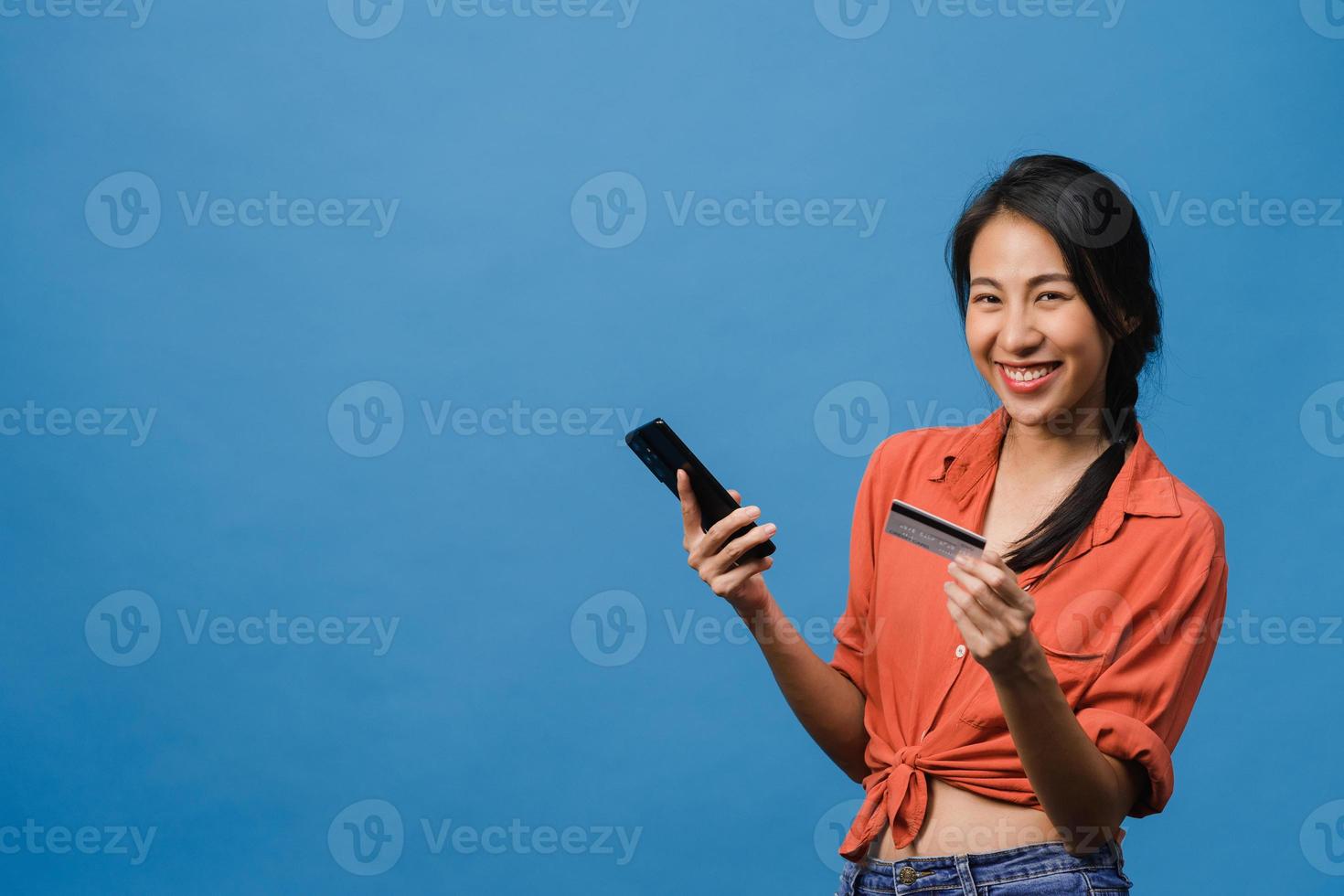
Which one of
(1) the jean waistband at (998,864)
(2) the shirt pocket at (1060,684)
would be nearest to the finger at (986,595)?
(2) the shirt pocket at (1060,684)

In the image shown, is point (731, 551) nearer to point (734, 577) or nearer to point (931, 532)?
point (734, 577)

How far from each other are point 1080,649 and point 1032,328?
13.7 inches

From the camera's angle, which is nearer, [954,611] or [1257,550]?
[954,611]

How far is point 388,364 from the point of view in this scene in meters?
2.93

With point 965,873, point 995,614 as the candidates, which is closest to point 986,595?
point 995,614

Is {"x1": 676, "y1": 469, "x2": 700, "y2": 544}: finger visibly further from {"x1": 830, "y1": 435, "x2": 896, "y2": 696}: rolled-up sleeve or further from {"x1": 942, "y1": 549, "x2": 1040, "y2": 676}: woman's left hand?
{"x1": 942, "y1": 549, "x2": 1040, "y2": 676}: woman's left hand

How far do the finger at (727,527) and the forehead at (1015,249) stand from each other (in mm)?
381

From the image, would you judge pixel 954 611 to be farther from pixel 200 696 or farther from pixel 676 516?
pixel 200 696

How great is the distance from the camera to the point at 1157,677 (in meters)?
1.35

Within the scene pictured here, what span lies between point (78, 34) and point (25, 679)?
142 centimetres

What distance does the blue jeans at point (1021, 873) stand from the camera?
1330 millimetres

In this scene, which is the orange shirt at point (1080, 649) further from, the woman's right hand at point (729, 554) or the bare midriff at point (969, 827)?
the woman's right hand at point (729, 554)

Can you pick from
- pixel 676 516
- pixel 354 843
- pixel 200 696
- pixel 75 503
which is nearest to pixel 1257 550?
pixel 676 516

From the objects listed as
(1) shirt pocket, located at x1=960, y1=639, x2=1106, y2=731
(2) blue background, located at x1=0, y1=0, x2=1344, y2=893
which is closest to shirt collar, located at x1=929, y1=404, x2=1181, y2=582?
(1) shirt pocket, located at x1=960, y1=639, x2=1106, y2=731
